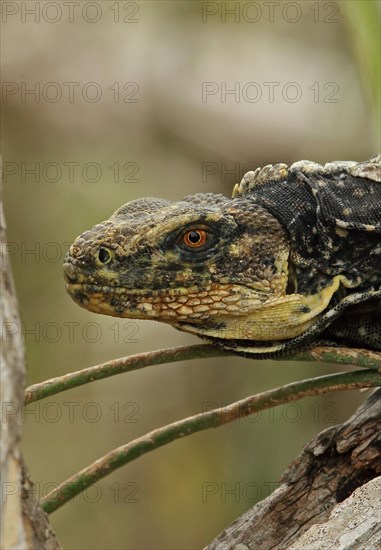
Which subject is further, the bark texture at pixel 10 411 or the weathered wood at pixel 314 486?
the weathered wood at pixel 314 486

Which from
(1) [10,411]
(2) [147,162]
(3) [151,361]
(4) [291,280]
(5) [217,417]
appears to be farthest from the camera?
(2) [147,162]

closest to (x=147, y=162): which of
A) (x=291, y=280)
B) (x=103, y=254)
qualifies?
(x=291, y=280)

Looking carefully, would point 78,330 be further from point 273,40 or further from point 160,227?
point 160,227

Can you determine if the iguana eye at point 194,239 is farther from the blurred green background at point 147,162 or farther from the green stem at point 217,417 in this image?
the blurred green background at point 147,162

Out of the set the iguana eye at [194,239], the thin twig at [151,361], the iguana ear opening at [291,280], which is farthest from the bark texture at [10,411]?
the iguana ear opening at [291,280]

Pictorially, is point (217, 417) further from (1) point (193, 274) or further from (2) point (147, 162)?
(2) point (147, 162)

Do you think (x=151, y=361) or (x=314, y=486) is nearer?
(x=151, y=361)
